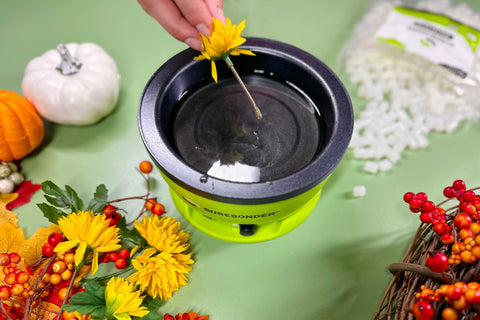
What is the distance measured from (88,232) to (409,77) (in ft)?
3.19

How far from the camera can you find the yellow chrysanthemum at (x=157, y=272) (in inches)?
35.2

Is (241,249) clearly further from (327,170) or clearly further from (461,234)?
(461,234)

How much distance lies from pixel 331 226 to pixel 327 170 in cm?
29

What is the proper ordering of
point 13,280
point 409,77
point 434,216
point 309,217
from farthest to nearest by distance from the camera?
point 409,77 → point 309,217 → point 13,280 → point 434,216

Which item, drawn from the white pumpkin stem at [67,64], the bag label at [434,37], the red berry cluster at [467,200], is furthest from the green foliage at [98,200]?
the bag label at [434,37]

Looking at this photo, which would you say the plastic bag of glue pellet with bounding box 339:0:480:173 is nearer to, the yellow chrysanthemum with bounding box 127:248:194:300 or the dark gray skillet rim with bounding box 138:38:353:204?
the dark gray skillet rim with bounding box 138:38:353:204

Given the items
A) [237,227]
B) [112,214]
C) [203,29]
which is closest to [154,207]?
[112,214]

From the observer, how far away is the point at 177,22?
887 mm

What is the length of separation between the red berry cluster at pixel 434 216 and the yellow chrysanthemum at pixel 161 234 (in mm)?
474

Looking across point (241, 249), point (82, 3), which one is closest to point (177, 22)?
point (241, 249)

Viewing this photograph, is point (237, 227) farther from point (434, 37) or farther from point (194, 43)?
point (434, 37)

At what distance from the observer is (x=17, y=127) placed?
1062 mm

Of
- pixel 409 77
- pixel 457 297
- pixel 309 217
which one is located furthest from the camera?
→ pixel 409 77

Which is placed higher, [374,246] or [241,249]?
[374,246]
